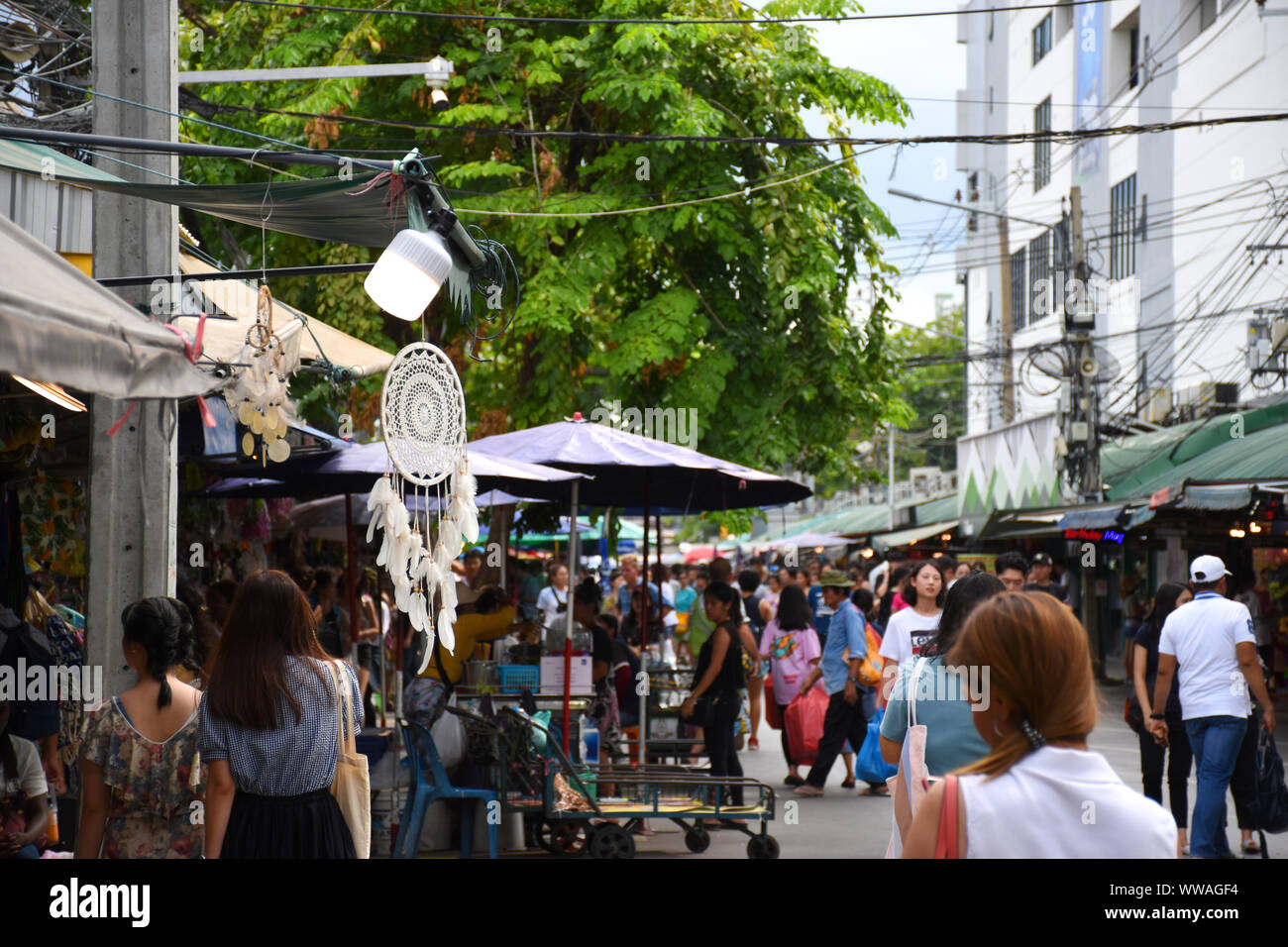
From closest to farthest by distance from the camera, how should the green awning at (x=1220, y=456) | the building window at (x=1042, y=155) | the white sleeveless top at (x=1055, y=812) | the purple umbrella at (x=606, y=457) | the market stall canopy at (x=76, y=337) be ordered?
the white sleeveless top at (x=1055, y=812), the market stall canopy at (x=76, y=337), the purple umbrella at (x=606, y=457), the green awning at (x=1220, y=456), the building window at (x=1042, y=155)

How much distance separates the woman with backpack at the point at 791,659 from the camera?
12.9 metres

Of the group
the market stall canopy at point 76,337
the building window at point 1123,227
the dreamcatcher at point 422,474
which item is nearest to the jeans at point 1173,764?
the dreamcatcher at point 422,474

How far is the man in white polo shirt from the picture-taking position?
828 centimetres

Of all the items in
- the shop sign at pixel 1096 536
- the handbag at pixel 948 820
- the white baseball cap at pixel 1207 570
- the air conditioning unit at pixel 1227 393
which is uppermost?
the air conditioning unit at pixel 1227 393

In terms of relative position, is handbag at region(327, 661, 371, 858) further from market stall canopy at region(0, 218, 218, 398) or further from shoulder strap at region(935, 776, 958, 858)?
shoulder strap at region(935, 776, 958, 858)

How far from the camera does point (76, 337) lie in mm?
3648

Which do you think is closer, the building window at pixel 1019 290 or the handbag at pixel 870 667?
the handbag at pixel 870 667

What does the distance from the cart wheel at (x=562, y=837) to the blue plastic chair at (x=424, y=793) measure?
18.9 inches

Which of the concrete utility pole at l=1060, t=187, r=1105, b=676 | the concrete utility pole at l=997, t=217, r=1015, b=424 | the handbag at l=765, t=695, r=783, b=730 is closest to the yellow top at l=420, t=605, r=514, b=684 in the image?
the handbag at l=765, t=695, r=783, b=730

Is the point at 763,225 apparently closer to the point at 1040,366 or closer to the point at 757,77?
the point at 757,77

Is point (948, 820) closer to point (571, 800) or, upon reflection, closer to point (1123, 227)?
point (571, 800)

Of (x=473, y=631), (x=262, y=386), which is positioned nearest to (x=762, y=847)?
(x=473, y=631)

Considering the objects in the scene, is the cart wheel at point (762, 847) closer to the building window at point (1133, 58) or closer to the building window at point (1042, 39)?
the building window at point (1133, 58)

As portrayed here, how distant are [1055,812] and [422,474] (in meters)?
4.61
